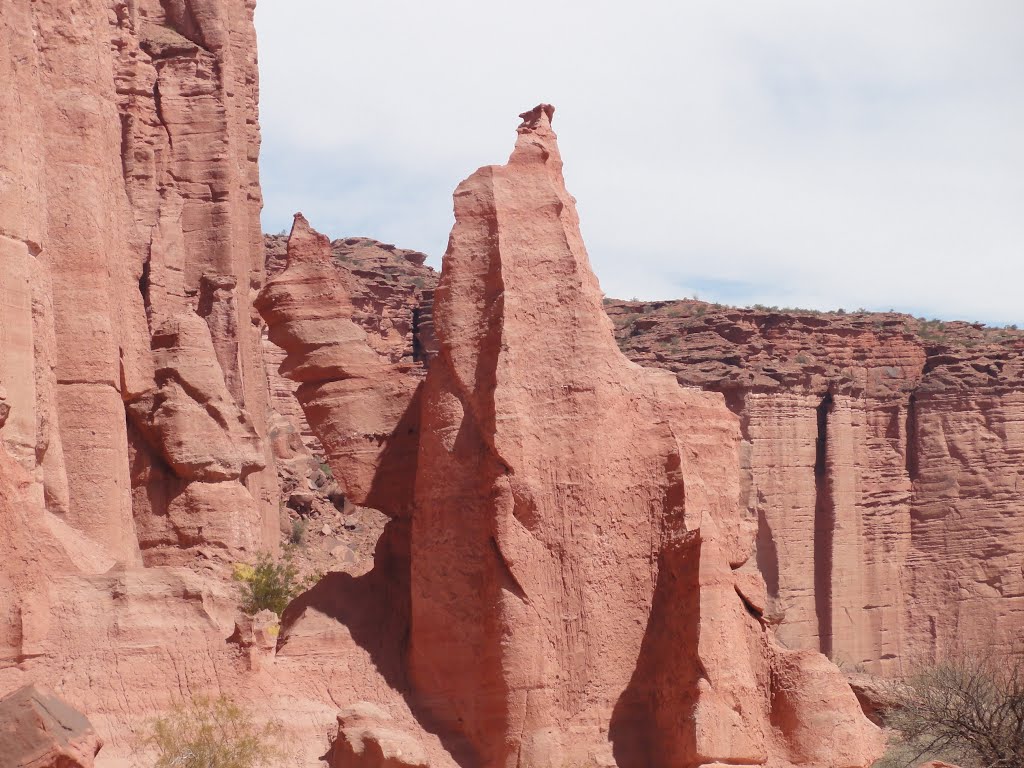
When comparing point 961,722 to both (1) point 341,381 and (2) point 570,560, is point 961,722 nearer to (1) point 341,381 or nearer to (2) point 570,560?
(2) point 570,560

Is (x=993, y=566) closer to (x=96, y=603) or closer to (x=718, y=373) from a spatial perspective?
(x=718, y=373)

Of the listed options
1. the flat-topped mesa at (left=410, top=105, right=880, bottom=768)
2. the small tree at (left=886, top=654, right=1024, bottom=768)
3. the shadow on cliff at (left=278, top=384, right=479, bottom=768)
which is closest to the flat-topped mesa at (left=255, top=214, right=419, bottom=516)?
the shadow on cliff at (left=278, top=384, right=479, bottom=768)

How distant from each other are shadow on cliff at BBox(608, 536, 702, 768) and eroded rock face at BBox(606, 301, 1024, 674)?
27.1 m

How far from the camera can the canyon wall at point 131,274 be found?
14828 mm

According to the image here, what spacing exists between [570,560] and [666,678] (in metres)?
1.41

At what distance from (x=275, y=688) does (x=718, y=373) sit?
2992 centimetres

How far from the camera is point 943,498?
46.3 meters

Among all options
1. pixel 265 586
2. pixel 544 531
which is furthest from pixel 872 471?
pixel 544 531

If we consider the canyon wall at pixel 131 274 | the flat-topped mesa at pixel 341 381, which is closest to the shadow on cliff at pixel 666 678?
the flat-topped mesa at pixel 341 381

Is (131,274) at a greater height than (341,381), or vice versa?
A: (131,274)

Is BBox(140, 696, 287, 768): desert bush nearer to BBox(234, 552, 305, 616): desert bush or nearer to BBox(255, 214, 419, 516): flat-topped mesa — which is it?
BBox(255, 214, 419, 516): flat-topped mesa

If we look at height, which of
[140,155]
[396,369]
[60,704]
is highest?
[140,155]

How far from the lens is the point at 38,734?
11.8 metres

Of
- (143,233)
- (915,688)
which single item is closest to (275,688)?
(143,233)
